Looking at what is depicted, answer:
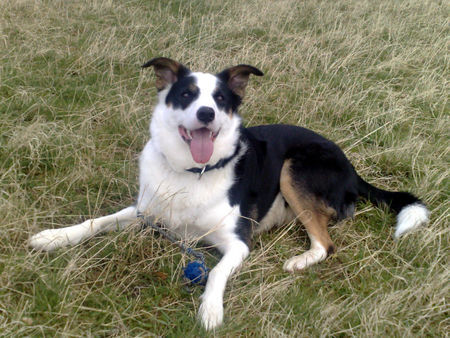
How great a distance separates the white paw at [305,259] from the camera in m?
2.73

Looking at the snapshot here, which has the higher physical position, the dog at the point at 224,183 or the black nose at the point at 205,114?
the black nose at the point at 205,114

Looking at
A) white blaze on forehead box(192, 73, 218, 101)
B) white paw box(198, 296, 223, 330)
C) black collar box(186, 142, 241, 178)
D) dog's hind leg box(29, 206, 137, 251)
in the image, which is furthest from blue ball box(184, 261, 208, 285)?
white blaze on forehead box(192, 73, 218, 101)

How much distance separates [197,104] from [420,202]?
1.70m

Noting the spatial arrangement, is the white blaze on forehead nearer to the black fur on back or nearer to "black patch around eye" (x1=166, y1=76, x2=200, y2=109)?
"black patch around eye" (x1=166, y1=76, x2=200, y2=109)

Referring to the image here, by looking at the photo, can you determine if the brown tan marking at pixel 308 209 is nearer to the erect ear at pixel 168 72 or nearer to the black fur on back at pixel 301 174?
the black fur on back at pixel 301 174

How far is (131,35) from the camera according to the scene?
5.29 m

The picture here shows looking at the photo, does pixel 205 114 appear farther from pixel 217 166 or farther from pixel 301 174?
pixel 301 174

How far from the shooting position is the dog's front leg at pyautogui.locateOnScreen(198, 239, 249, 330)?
2.14 m

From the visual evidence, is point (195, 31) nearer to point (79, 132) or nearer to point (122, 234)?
point (79, 132)

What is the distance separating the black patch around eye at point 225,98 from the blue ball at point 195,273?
1.02 metres

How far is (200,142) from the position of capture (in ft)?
9.03

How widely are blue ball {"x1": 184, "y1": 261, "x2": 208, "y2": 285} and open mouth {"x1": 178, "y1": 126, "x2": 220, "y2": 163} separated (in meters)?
0.64

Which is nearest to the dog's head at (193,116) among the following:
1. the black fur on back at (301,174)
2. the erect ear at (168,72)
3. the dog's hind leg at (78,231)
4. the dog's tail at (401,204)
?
the erect ear at (168,72)

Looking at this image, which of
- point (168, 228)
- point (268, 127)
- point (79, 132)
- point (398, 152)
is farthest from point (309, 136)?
point (79, 132)
